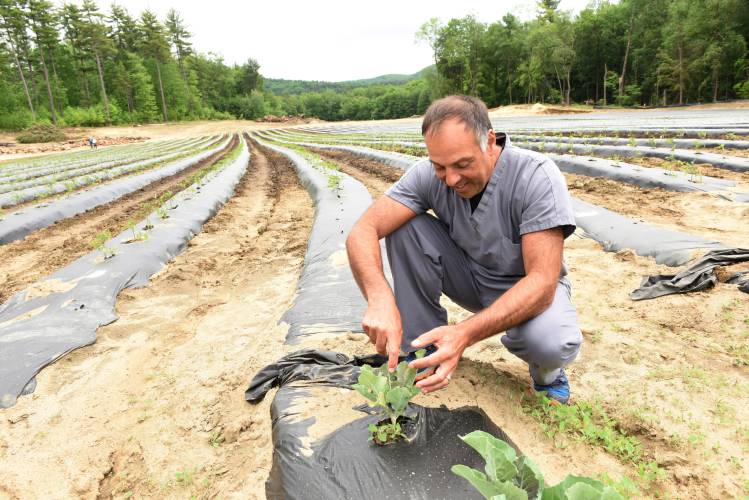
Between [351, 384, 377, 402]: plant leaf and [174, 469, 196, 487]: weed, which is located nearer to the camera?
[351, 384, 377, 402]: plant leaf

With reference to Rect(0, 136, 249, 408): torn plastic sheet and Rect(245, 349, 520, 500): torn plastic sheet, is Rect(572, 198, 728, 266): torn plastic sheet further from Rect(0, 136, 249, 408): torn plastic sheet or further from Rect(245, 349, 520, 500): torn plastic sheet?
Rect(0, 136, 249, 408): torn plastic sheet

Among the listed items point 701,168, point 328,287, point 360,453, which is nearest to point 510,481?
point 360,453

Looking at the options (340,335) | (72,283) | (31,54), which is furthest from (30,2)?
(340,335)

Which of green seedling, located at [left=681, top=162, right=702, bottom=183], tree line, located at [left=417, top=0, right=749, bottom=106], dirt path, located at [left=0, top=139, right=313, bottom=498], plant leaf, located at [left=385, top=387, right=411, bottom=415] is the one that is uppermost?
tree line, located at [left=417, top=0, right=749, bottom=106]

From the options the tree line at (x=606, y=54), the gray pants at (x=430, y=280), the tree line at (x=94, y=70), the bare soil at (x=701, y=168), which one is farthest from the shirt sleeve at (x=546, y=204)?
the tree line at (x=94, y=70)

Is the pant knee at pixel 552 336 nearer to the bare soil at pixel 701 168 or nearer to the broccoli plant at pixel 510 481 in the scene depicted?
the broccoli plant at pixel 510 481

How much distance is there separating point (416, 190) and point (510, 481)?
132cm

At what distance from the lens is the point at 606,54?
39.8 metres

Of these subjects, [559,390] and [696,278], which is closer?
[559,390]

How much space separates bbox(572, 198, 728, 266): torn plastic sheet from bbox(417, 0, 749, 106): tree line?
103 feet

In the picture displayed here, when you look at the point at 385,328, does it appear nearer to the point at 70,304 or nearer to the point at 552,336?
the point at 552,336

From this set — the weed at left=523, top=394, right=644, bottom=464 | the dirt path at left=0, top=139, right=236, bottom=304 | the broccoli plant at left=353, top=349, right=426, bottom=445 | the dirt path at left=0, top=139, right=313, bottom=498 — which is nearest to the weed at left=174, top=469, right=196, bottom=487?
the dirt path at left=0, top=139, right=313, bottom=498

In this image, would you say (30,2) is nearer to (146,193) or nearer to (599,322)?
(146,193)

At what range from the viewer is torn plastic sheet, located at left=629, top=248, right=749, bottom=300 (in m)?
2.76
